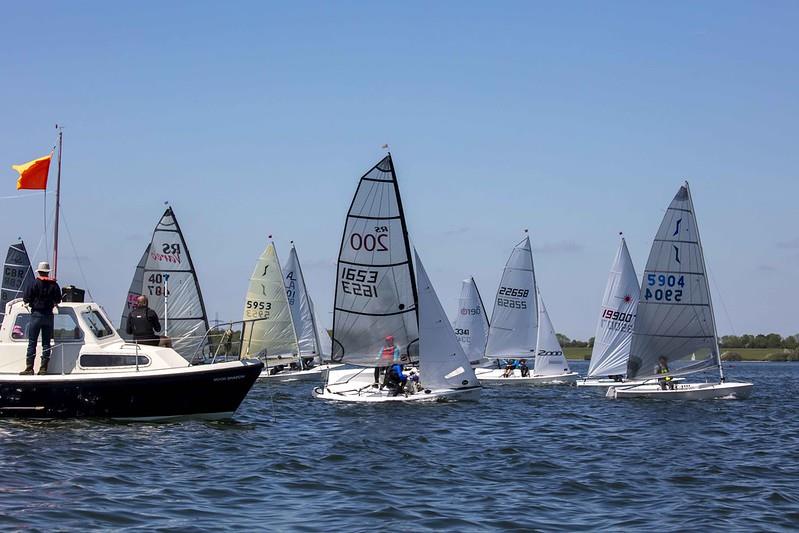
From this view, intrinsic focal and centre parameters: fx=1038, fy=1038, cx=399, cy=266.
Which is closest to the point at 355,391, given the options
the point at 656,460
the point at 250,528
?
the point at 656,460

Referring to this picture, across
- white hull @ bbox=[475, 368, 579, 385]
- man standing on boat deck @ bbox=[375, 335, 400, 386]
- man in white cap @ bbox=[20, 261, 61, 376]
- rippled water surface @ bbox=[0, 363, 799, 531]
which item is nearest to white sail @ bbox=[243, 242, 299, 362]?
white hull @ bbox=[475, 368, 579, 385]

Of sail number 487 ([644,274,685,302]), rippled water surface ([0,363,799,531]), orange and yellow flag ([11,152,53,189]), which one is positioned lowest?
rippled water surface ([0,363,799,531])

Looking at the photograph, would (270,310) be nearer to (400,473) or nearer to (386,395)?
(386,395)

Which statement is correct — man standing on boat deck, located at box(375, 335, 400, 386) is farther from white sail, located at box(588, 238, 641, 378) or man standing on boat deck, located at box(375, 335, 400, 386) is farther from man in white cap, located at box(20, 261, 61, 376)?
white sail, located at box(588, 238, 641, 378)

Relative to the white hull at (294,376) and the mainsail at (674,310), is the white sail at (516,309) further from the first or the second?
the mainsail at (674,310)

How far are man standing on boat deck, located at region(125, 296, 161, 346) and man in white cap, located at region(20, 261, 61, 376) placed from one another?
2117mm

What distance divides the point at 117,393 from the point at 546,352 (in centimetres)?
3160

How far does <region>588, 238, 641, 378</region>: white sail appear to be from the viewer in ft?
159

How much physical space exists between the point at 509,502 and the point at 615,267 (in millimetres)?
35140

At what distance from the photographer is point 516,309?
5412 cm

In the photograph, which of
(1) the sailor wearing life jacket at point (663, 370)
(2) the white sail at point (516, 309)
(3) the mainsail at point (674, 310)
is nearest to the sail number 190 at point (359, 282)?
(3) the mainsail at point (674, 310)

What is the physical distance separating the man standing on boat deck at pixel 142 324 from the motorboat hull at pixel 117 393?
154 cm

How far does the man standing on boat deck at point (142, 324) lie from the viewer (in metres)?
25.0

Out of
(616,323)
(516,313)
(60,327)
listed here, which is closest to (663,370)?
(616,323)
